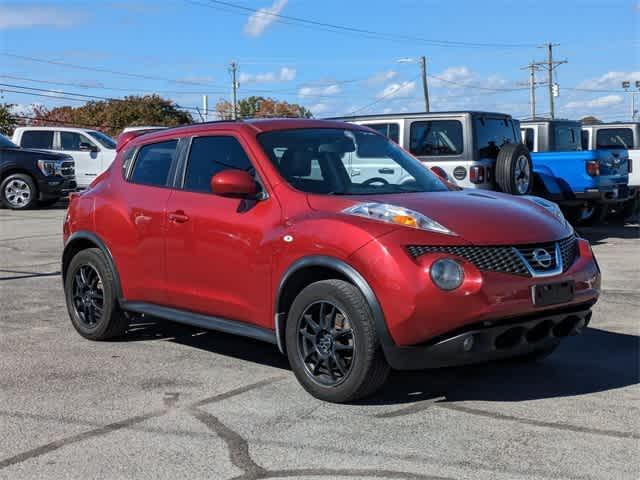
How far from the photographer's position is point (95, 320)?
7.12 meters

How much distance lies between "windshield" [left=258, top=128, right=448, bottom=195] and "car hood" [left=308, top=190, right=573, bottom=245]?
9.5 inches

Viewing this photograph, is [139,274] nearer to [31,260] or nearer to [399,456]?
[399,456]

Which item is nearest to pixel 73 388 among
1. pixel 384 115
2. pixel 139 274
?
pixel 139 274

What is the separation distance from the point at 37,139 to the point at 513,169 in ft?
49.6

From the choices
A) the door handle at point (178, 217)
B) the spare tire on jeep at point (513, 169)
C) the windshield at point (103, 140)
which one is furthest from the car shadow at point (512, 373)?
the windshield at point (103, 140)

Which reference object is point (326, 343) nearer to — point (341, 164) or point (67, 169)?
point (341, 164)

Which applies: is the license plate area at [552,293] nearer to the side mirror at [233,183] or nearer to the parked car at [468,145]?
the side mirror at [233,183]

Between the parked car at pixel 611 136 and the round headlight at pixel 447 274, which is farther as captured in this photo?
the parked car at pixel 611 136

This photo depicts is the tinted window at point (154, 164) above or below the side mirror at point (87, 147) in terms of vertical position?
below

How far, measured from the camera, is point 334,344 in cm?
514

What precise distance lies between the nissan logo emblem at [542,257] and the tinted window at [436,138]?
7.96 m

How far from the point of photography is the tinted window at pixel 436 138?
13.1 metres

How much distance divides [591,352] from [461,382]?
1.37 metres

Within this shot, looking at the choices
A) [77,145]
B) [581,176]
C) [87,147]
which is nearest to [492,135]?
[581,176]
